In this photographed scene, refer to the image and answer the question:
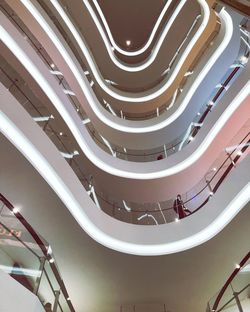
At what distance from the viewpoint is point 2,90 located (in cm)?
448

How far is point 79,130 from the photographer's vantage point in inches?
289

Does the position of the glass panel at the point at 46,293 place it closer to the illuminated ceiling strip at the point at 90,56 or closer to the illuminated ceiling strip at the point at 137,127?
the illuminated ceiling strip at the point at 137,127

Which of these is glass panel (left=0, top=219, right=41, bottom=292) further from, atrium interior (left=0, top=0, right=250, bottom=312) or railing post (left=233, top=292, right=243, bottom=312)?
railing post (left=233, top=292, right=243, bottom=312)

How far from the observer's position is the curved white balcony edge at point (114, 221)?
15.3 feet

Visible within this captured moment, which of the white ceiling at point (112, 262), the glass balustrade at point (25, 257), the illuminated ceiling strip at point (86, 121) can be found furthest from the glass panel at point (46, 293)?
the illuminated ceiling strip at point (86, 121)

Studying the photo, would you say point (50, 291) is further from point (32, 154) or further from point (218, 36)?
point (218, 36)

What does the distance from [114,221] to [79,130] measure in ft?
8.23

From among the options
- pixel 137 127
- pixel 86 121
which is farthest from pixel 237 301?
pixel 137 127

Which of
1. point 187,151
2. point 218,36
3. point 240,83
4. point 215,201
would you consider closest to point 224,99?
point 240,83

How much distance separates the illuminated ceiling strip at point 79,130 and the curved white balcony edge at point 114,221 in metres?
1.91

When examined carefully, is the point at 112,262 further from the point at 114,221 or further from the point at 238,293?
the point at 238,293

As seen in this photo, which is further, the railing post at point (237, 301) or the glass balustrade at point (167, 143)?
the glass balustrade at point (167, 143)

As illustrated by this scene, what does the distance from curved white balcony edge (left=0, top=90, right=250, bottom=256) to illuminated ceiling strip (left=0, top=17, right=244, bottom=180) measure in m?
1.91

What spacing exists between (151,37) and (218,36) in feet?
15.1
